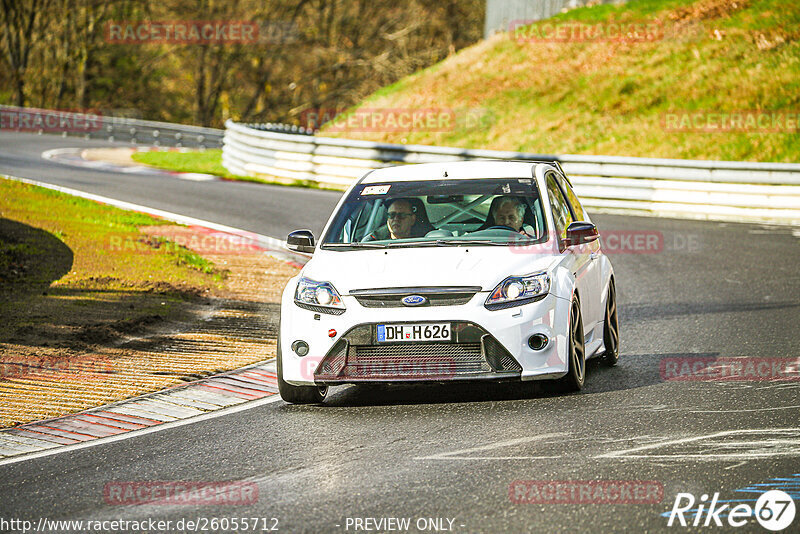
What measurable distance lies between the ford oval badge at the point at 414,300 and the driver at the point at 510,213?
1350 millimetres

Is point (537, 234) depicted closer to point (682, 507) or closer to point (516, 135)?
point (682, 507)

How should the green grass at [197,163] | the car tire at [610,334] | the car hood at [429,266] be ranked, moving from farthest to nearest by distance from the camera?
the green grass at [197,163]
the car tire at [610,334]
the car hood at [429,266]

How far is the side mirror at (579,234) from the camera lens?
8.23 metres

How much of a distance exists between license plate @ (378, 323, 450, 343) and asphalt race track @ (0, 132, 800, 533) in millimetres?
506

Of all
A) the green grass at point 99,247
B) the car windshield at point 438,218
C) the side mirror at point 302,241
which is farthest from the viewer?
the green grass at point 99,247

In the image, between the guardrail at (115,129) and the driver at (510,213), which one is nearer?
the driver at (510,213)

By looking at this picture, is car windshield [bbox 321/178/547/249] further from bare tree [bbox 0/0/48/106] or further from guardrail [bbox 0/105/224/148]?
bare tree [bbox 0/0/48/106]

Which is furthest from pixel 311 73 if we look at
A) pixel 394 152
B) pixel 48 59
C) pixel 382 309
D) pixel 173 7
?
pixel 382 309

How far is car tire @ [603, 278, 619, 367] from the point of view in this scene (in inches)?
357

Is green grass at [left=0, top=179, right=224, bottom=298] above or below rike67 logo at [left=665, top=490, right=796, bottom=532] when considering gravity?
below

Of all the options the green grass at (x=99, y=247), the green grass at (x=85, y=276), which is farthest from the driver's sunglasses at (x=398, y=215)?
the green grass at (x=99, y=247)

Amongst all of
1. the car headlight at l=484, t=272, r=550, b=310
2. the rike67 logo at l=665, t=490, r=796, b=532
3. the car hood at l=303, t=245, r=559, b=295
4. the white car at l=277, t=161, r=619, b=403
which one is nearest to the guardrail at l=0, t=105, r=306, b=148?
the white car at l=277, t=161, r=619, b=403

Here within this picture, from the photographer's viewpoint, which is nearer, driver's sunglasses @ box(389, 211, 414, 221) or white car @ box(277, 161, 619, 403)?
white car @ box(277, 161, 619, 403)

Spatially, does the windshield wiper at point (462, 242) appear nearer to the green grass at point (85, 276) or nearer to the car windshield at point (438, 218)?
the car windshield at point (438, 218)
